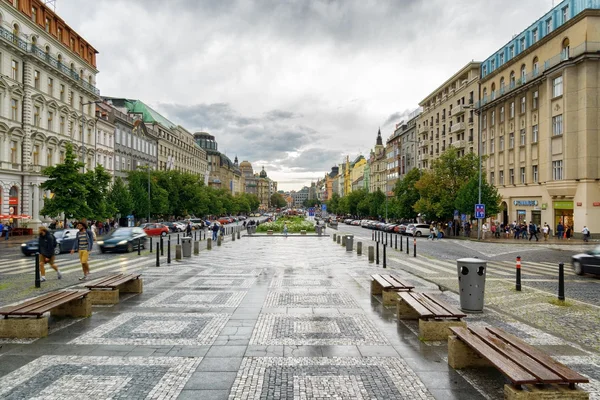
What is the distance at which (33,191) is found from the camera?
41938 mm

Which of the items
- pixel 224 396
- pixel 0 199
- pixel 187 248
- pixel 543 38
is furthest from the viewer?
pixel 543 38

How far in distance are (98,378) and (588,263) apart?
16.7 meters

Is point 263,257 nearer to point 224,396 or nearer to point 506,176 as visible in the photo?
point 224,396

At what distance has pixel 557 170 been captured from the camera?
40.2 metres

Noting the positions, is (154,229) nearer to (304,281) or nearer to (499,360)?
(304,281)

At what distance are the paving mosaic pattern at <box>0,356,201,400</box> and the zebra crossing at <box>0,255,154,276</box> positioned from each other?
1120cm

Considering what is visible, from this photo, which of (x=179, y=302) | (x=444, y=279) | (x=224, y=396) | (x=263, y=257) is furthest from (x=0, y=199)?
(x=224, y=396)

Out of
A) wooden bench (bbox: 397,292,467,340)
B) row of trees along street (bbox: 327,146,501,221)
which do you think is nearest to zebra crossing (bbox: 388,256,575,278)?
wooden bench (bbox: 397,292,467,340)

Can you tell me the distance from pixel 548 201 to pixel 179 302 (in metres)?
41.0

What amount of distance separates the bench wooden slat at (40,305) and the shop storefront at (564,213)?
41.9m

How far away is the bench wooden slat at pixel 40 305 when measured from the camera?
7.34m

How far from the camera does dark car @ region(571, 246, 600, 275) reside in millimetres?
15852

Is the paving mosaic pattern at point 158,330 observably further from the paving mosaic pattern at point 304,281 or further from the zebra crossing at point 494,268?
the zebra crossing at point 494,268

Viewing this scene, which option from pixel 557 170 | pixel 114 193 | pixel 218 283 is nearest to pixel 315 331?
pixel 218 283
